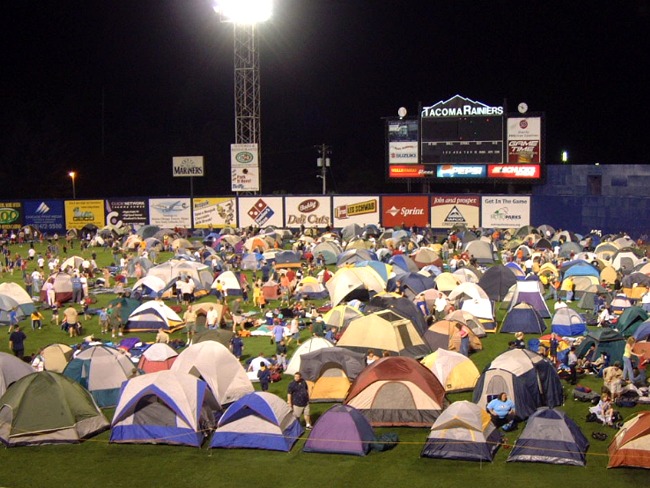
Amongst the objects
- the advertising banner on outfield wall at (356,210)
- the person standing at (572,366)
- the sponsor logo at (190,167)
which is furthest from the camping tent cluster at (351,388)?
the sponsor logo at (190,167)

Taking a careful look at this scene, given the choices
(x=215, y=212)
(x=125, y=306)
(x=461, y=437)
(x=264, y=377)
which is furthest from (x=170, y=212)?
(x=461, y=437)

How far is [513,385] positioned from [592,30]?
235 feet

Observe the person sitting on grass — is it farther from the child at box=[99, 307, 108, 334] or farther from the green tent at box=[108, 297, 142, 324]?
the child at box=[99, 307, 108, 334]

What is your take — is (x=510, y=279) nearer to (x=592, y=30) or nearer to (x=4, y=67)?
(x=592, y=30)

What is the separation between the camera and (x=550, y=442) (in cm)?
1240

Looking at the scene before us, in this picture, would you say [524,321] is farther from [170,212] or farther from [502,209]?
[170,212]

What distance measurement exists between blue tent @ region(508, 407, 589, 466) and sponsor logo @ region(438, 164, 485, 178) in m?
34.1

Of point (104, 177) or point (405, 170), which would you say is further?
point (104, 177)

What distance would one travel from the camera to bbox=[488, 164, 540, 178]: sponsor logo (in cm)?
4509

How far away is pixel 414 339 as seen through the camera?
1842 cm

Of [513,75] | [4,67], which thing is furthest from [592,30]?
[4,67]

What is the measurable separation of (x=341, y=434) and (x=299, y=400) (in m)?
1.15

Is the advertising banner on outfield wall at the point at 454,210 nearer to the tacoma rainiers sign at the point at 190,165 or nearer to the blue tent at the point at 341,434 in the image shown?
the tacoma rainiers sign at the point at 190,165

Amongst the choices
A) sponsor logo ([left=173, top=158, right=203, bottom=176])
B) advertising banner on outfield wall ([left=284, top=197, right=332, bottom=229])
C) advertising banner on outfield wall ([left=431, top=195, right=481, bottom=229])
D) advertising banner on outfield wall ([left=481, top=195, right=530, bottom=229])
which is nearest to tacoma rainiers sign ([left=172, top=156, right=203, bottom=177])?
sponsor logo ([left=173, top=158, right=203, bottom=176])
